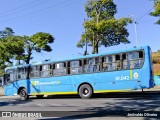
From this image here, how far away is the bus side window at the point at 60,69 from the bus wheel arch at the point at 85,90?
5.55 ft

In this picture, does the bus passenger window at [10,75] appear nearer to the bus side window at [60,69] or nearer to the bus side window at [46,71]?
the bus side window at [46,71]

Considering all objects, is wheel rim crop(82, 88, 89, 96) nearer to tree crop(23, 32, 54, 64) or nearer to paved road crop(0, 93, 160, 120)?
paved road crop(0, 93, 160, 120)

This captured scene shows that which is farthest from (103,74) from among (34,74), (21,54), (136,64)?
(21,54)

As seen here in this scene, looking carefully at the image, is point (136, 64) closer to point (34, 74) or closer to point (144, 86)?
point (144, 86)

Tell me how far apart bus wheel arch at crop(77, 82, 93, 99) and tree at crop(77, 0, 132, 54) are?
15.1 meters

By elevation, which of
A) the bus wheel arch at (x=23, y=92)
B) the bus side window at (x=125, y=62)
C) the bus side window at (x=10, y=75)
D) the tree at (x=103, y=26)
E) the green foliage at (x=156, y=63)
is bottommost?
the bus wheel arch at (x=23, y=92)

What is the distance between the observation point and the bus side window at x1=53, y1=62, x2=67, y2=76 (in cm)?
2130

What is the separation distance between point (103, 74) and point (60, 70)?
3.62m

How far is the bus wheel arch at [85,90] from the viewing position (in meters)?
19.8

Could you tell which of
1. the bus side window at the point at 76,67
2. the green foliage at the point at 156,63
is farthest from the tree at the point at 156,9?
the green foliage at the point at 156,63

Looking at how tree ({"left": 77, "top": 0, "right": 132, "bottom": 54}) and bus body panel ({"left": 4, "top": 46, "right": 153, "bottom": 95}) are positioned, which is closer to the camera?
bus body panel ({"left": 4, "top": 46, "right": 153, "bottom": 95})

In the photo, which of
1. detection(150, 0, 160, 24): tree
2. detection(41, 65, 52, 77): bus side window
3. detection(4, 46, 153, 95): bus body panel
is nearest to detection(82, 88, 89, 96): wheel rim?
detection(4, 46, 153, 95): bus body panel

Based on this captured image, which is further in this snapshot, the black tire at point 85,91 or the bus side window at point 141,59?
the black tire at point 85,91

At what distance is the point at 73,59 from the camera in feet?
68.1
